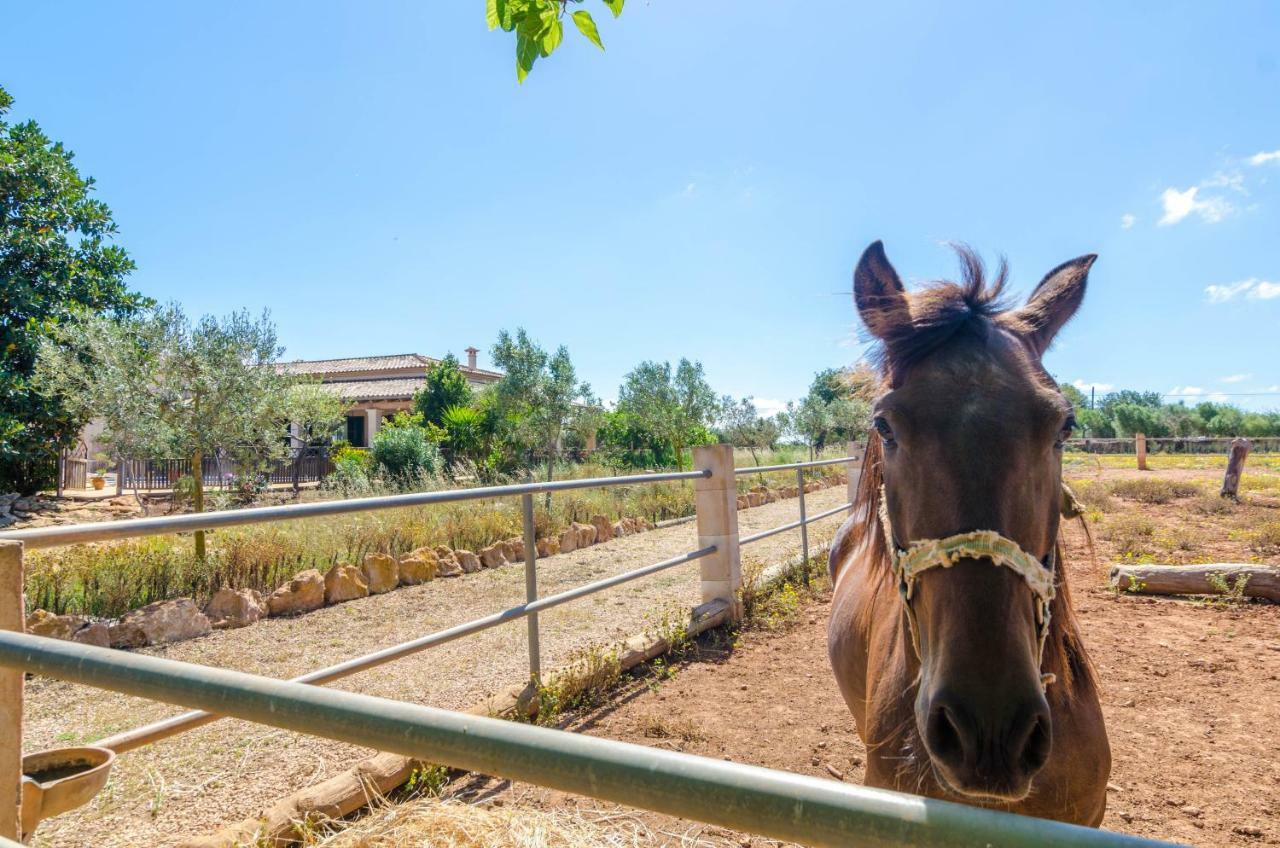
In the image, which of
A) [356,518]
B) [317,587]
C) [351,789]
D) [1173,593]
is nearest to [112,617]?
[317,587]

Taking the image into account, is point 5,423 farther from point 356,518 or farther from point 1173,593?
point 1173,593

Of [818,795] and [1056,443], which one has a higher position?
[1056,443]

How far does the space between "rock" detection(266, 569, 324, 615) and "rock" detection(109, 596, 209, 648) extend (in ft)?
2.10

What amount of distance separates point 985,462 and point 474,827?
7.19 feet

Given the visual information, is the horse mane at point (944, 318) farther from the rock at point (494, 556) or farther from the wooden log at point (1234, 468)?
the wooden log at point (1234, 468)

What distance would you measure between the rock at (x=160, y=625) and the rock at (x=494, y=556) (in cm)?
342

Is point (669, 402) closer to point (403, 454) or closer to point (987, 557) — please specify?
point (403, 454)

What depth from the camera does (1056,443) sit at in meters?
1.49

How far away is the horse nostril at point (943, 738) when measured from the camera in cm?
112

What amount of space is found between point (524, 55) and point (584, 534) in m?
8.65

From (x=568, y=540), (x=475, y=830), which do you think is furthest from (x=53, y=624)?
(x=568, y=540)

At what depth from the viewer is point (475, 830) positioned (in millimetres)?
2311

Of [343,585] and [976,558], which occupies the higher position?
[976,558]

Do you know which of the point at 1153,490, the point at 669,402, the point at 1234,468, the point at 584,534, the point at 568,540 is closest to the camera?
the point at 568,540
